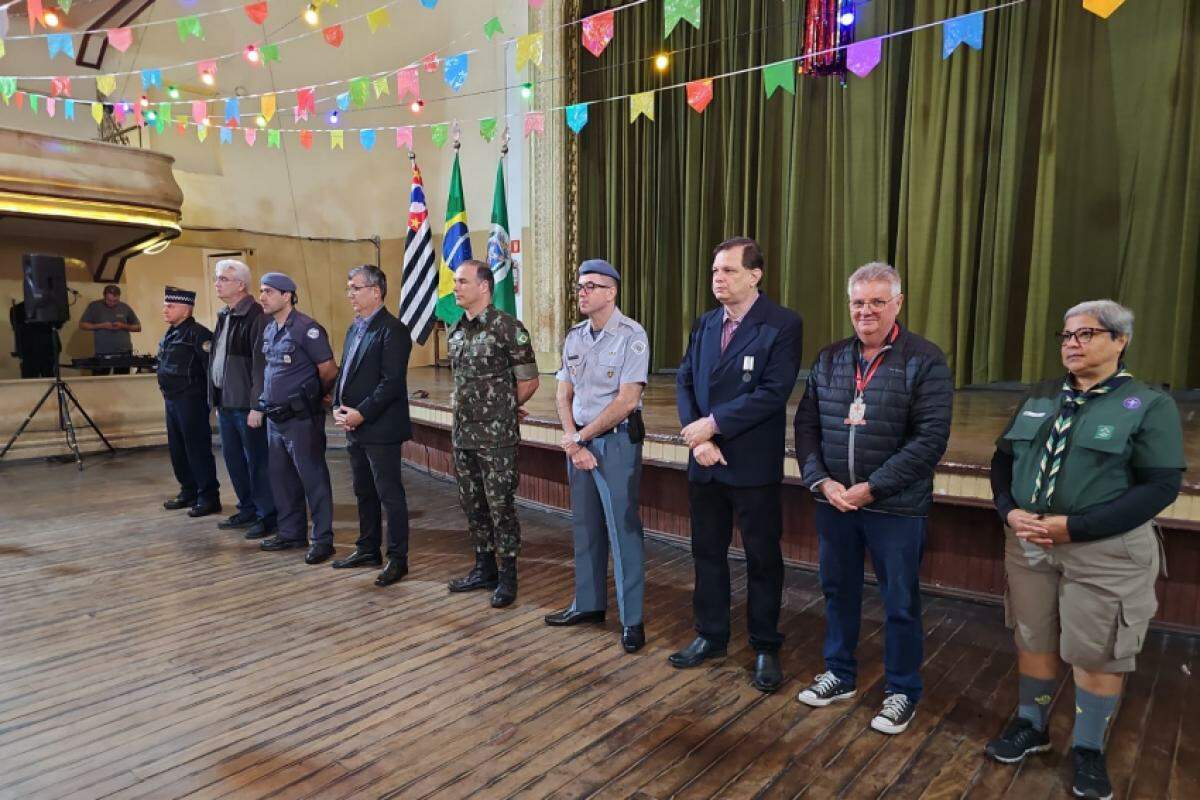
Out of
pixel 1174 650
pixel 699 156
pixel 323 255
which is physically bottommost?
pixel 1174 650

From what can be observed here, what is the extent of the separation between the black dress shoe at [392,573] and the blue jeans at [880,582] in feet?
6.11

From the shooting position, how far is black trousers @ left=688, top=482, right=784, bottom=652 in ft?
7.11

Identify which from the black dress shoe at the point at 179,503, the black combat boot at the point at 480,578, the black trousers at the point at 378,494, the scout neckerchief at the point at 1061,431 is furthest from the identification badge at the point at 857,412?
the black dress shoe at the point at 179,503

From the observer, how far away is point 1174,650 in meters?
2.41

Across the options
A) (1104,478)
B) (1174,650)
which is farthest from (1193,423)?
(1104,478)

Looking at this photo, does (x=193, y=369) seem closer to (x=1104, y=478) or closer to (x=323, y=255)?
(x=1104, y=478)

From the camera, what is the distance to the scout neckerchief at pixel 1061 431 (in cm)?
164

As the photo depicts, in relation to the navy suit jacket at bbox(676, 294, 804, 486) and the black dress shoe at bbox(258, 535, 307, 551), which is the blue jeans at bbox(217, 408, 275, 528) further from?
the navy suit jacket at bbox(676, 294, 804, 486)

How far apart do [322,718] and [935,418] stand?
6.11ft

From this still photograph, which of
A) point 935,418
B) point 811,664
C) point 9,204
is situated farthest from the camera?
point 9,204

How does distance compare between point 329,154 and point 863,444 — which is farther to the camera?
point 329,154

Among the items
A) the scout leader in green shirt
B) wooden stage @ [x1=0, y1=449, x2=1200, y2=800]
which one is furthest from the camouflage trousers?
the scout leader in green shirt

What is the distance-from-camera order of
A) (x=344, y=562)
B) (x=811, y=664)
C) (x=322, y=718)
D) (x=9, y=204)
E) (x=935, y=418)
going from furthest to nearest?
(x=9, y=204)
(x=344, y=562)
(x=811, y=664)
(x=322, y=718)
(x=935, y=418)

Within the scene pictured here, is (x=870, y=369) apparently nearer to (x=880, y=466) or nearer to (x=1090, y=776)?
(x=880, y=466)
